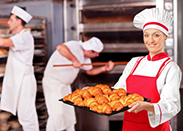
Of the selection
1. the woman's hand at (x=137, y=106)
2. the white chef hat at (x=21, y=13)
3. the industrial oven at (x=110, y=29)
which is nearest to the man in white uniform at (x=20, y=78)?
the white chef hat at (x=21, y=13)

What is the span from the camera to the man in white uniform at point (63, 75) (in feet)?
8.84

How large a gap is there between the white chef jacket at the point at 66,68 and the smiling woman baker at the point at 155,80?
113cm

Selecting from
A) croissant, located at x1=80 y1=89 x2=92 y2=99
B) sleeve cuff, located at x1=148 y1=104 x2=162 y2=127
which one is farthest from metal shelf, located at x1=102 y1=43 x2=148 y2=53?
sleeve cuff, located at x1=148 y1=104 x2=162 y2=127

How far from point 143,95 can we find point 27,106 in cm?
154

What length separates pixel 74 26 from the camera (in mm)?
2713

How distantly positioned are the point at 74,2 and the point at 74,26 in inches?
10.8

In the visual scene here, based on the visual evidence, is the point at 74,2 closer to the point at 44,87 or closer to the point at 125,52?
the point at 125,52

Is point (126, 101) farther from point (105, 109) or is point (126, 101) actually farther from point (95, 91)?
point (95, 91)

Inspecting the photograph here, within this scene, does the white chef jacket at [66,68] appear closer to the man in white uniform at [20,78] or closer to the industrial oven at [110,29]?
the industrial oven at [110,29]

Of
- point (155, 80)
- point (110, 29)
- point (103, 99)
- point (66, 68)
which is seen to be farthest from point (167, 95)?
point (66, 68)

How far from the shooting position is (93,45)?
8.70 feet

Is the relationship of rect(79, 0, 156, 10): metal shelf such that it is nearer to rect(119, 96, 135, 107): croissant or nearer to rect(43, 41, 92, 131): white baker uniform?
rect(43, 41, 92, 131): white baker uniform

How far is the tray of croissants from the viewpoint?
127 centimetres

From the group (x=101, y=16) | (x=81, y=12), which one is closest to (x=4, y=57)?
(x=81, y=12)
